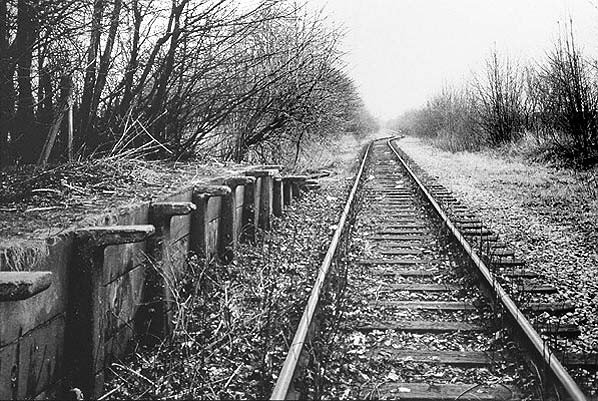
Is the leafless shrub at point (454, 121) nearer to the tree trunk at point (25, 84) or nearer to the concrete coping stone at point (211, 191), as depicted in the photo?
the tree trunk at point (25, 84)

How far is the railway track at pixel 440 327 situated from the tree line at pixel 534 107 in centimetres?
1096

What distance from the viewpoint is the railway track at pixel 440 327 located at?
351 centimetres

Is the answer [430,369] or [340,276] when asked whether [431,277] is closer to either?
[340,276]

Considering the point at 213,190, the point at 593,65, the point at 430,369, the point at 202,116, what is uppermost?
the point at 593,65

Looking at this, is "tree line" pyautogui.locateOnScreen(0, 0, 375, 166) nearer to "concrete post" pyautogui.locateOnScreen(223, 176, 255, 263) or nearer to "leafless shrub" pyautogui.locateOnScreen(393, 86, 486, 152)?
"concrete post" pyautogui.locateOnScreen(223, 176, 255, 263)

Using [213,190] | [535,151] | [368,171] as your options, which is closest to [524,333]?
[213,190]

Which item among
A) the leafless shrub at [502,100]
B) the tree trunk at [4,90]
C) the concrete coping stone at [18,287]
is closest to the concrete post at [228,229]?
the tree trunk at [4,90]

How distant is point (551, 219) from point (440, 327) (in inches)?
229

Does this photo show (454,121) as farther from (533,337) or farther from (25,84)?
(533,337)

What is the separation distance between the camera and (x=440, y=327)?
459 centimetres

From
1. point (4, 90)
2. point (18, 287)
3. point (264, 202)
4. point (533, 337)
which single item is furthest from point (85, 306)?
point (264, 202)

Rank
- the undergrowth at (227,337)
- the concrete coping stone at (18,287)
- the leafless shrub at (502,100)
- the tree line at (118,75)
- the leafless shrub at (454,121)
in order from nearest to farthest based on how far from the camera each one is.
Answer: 1. the concrete coping stone at (18,287)
2. the undergrowth at (227,337)
3. the tree line at (118,75)
4. the leafless shrub at (502,100)
5. the leafless shrub at (454,121)

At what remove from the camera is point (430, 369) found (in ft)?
12.6

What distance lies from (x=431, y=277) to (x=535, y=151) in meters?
17.1
